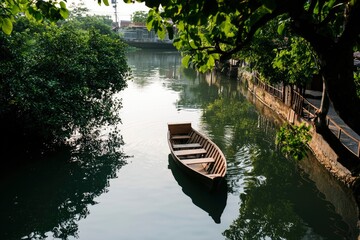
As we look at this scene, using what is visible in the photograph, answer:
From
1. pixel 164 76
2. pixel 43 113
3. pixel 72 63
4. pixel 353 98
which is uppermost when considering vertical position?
pixel 353 98

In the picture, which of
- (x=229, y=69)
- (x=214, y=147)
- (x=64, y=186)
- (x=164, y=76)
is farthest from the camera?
(x=164, y=76)

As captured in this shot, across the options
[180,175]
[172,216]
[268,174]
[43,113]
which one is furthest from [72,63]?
[268,174]

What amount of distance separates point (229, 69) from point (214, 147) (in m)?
27.4

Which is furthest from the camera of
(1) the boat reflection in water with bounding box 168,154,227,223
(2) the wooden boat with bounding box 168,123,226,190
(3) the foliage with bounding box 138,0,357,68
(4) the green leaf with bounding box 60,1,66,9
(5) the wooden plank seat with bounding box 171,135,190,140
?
(5) the wooden plank seat with bounding box 171,135,190,140

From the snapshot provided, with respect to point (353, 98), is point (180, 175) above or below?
below

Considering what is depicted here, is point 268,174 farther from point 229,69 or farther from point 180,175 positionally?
point 229,69

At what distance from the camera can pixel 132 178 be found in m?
13.7

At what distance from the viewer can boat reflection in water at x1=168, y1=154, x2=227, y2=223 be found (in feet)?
37.0

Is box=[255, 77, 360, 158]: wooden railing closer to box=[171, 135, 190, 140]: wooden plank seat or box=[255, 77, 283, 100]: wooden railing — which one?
box=[255, 77, 283, 100]: wooden railing

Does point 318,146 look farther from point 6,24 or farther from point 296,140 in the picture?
point 6,24

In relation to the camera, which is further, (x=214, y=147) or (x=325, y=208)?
(x=214, y=147)

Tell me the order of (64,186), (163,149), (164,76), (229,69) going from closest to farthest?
(64,186)
(163,149)
(229,69)
(164,76)

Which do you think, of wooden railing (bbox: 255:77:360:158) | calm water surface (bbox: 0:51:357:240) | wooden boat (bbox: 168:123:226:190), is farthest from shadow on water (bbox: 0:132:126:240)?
wooden railing (bbox: 255:77:360:158)

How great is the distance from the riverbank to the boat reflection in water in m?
3.85
